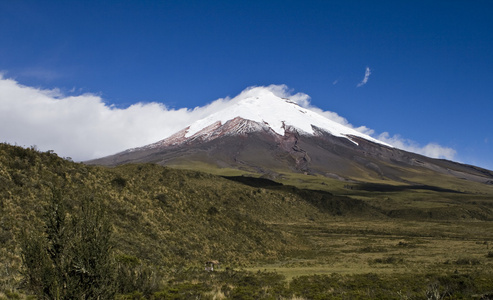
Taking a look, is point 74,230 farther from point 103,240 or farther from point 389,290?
point 389,290

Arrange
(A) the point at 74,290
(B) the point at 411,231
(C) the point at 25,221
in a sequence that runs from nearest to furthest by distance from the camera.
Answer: (A) the point at 74,290 → (C) the point at 25,221 → (B) the point at 411,231

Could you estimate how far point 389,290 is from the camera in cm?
1775

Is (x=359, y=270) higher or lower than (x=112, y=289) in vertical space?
lower

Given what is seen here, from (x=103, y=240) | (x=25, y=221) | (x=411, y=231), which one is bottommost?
(x=411, y=231)

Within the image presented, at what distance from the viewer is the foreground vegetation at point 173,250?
9.06 metres

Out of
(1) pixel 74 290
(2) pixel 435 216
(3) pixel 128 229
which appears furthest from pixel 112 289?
(2) pixel 435 216

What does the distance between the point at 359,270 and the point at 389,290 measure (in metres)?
9.16

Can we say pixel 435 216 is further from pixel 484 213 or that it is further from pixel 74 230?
pixel 74 230

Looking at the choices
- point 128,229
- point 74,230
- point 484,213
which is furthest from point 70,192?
point 484,213

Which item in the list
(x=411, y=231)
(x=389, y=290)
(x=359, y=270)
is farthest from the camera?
(x=411, y=231)

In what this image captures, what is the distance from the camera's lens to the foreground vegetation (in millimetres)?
Result: 9062

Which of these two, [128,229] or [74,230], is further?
[128,229]

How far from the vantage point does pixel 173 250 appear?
91.0ft

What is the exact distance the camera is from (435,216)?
290 feet
